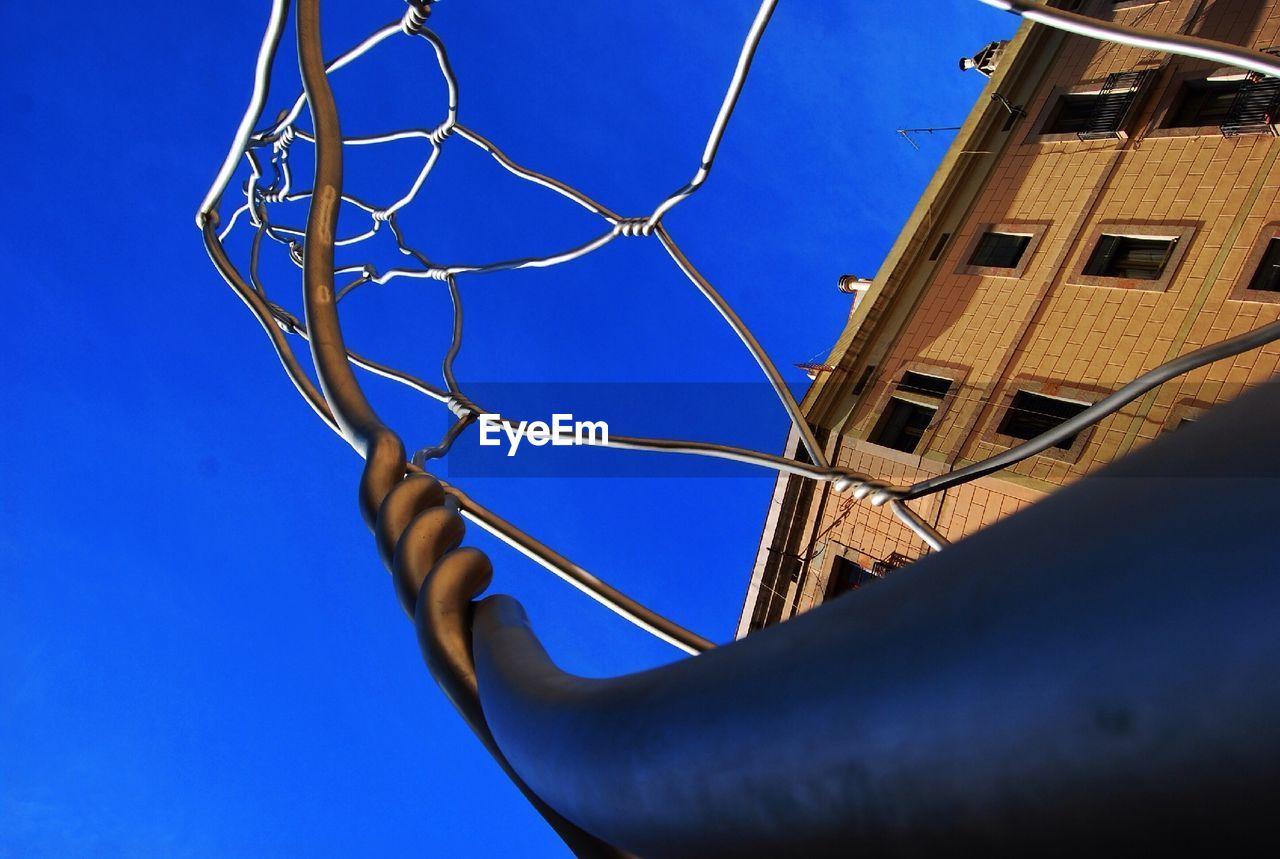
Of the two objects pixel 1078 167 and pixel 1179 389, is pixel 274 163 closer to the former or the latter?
pixel 1179 389

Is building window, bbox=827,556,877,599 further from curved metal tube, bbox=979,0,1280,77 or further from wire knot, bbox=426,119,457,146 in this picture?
curved metal tube, bbox=979,0,1280,77

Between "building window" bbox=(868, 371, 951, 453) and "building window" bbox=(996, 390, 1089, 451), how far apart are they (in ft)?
2.76

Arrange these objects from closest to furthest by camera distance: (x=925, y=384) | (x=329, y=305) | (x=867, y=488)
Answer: (x=329, y=305) → (x=867, y=488) → (x=925, y=384)

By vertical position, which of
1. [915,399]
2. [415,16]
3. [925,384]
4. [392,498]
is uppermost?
[925,384]

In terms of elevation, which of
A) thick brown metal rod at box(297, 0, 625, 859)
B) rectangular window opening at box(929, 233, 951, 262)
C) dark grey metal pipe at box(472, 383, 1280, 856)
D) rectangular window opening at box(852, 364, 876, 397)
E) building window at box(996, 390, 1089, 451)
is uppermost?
rectangular window opening at box(929, 233, 951, 262)

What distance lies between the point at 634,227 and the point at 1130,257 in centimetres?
700

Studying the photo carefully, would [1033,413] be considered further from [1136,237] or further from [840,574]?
[840,574]

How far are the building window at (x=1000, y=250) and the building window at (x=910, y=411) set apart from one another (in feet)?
4.70

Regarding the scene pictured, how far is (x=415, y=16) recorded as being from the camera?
10.3ft

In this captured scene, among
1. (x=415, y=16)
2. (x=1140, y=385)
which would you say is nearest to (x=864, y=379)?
(x=415, y=16)

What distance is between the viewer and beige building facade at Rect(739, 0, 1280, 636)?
8461 millimetres

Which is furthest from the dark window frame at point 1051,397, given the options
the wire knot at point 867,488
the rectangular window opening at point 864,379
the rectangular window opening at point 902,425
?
the wire knot at point 867,488

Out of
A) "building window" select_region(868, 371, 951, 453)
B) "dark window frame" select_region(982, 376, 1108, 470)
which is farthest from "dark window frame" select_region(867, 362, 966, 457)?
"dark window frame" select_region(982, 376, 1108, 470)

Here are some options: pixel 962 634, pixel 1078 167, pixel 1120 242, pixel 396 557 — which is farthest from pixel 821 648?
pixel 1078 167
